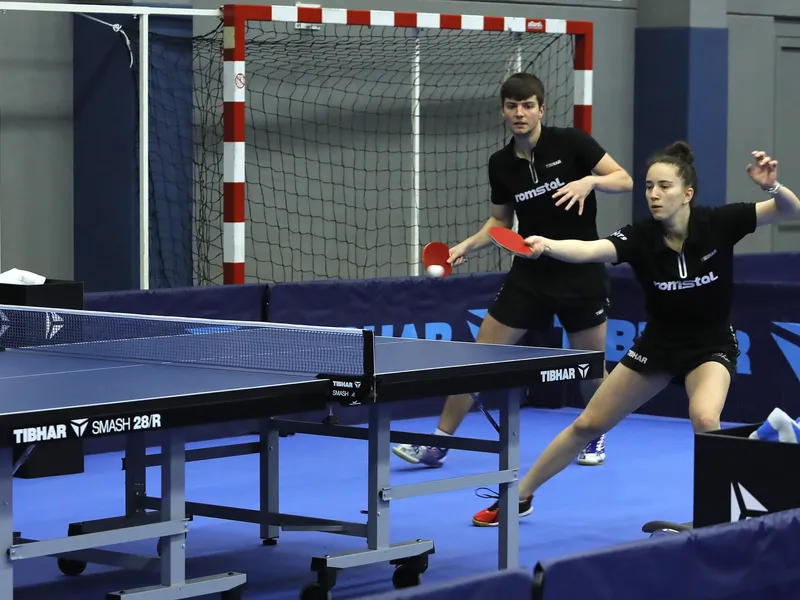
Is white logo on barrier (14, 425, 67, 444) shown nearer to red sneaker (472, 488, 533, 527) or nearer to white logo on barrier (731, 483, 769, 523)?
white logo on barrier (731, 483, 769, 523)

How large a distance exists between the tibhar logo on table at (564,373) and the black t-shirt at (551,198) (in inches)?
70.9

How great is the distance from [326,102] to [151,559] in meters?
5.22

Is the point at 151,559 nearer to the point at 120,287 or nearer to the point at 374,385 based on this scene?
the point at 374,385

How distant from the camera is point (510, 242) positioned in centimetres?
518

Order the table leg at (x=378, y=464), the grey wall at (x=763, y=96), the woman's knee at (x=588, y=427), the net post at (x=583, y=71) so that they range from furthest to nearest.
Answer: the grey wall at (x=763, y=96) → the net post at (x=583, y=71) → the woman's knee at (x=588, y=427) → the table leg at (x=378, y=464)

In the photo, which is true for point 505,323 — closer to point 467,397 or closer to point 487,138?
point 467,397

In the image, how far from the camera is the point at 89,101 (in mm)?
8422

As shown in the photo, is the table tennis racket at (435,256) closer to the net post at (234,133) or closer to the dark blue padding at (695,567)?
the net post at (234,133)

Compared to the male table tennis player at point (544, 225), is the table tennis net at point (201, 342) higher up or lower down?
lower down

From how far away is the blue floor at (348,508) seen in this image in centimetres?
514

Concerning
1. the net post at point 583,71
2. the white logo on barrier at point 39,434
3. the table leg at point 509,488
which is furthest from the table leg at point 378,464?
the net post at point 583,71

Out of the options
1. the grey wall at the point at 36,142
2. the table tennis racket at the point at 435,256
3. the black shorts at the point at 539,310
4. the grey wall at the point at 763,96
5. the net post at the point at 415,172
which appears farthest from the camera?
the grey wall at the point at 763,96

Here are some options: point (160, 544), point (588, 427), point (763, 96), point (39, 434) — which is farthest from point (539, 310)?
point (763, 96)

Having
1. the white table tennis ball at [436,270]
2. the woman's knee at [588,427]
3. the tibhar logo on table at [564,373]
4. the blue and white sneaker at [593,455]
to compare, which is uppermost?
the white table tennis ball at [436,270]
